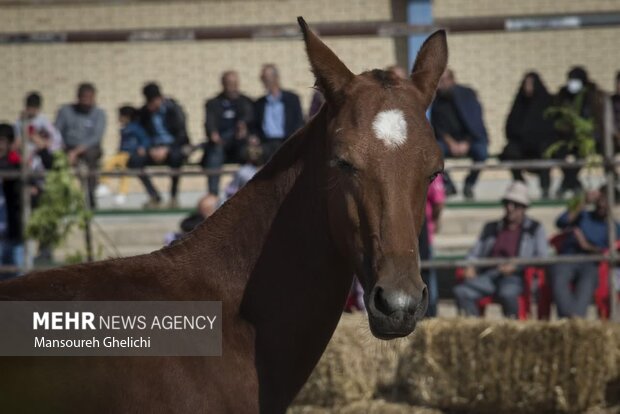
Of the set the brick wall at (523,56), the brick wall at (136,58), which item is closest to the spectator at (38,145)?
the brick wall at (136,58)

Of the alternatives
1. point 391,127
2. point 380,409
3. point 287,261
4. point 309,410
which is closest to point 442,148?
point 380,409

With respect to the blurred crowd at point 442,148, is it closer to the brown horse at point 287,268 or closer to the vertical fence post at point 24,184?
the vertical fence post at point 24,184

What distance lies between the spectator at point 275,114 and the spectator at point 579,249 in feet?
9.28

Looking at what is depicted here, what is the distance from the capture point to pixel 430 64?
461 centimetres

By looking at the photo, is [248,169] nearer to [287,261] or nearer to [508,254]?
[508,254]

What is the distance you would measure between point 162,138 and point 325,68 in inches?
337

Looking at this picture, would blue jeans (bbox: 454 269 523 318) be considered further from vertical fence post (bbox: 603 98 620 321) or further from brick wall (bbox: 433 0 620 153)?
brick wall (bbox: 433 0 620 153)

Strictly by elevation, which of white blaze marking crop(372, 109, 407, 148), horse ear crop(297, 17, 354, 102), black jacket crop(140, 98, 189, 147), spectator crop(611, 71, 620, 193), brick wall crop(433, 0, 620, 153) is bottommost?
white blaze marking crop(372, 109, 407, 148)

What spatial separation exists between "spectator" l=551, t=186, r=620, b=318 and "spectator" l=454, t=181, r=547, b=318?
0.31 metres

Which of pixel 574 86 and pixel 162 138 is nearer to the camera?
pixel 574 86

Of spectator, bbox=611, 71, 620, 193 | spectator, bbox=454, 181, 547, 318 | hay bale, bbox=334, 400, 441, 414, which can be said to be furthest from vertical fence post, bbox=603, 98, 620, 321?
hay bale, bbox=334, 400, 441, 414

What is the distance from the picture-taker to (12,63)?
823 inches

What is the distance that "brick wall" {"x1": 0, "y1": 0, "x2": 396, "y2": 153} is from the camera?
20750mm

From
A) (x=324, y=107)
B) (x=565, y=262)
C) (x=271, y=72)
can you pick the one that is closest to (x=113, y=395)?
(x=324, y=107)
